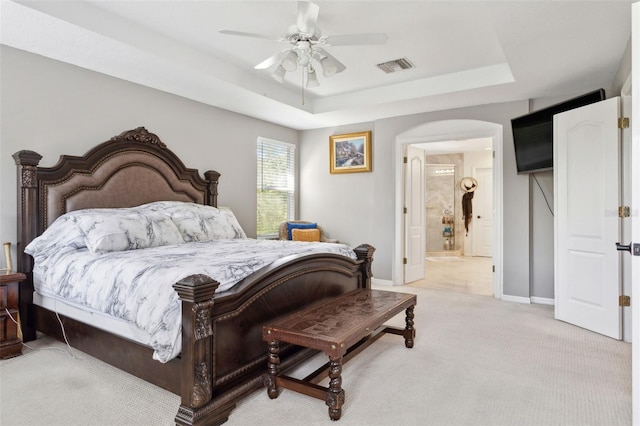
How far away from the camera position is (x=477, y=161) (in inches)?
357

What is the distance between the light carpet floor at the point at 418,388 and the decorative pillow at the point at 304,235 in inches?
101

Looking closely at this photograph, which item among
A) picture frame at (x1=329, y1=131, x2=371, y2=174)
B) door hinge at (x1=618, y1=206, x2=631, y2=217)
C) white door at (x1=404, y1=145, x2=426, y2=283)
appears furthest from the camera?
picture frame at (x1=329, y1=131, x2=371, y2=174)

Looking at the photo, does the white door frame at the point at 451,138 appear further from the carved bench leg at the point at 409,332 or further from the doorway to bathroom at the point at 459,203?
the doorway to bathroom at the point at 459,203

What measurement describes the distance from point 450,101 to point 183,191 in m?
3.35

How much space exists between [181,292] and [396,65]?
3297 millimetres

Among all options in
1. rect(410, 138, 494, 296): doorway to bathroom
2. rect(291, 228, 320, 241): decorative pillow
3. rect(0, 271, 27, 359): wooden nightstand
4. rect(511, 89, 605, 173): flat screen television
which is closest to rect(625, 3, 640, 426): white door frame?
rect(511, 89, 605, 173): flat screen television

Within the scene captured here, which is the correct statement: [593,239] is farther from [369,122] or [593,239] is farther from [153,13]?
[153,13]

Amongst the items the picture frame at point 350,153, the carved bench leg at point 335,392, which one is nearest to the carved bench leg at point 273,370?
the carved bench leg at point 335,392

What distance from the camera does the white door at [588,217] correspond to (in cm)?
329

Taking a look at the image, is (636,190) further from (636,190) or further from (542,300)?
(542,300)

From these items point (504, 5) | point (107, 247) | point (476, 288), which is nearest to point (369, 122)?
point (476, 288)

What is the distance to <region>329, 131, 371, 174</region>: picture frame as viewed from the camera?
575 centimetres

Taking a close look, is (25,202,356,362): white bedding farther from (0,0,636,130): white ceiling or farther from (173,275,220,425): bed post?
(0,0,636,130): white ceiling

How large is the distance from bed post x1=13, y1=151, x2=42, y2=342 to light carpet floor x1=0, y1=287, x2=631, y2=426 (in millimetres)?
253
